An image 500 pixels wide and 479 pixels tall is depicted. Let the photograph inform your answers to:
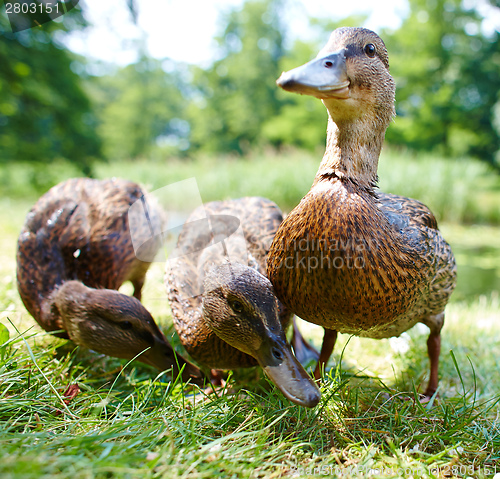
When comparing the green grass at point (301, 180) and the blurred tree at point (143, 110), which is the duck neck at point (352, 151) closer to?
the green grass at point (301, 180)

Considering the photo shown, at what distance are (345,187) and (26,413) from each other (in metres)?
1.87

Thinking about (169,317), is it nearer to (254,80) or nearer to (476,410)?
(476,410)

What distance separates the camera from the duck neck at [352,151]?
195cm

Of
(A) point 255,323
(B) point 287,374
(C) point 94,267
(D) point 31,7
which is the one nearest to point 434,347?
(B) point 287,374

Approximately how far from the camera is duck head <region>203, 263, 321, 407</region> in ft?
5.86

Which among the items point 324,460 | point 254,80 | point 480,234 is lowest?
point 480,234

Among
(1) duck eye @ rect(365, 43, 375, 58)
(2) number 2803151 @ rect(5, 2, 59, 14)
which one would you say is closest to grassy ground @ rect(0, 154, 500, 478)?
(1) duck eye @ rect(365, 43, 375, 58)

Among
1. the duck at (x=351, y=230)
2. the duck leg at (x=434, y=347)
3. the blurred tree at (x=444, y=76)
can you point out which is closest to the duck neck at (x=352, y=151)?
the duck at (x=351, y=230)

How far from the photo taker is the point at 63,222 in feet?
9.53

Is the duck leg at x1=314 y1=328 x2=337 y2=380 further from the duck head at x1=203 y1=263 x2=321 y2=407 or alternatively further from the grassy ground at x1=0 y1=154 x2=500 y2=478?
the duck head at x1=203 y1=263 x2=321 y2=407

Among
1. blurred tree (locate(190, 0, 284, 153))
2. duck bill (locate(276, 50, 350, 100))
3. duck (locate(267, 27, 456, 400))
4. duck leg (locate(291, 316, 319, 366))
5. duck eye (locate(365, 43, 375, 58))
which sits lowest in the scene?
duck leg (locate(291, 316, 319, 366))

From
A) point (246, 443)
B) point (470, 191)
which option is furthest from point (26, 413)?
point (470, 191)

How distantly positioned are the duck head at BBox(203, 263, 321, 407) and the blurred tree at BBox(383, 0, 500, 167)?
68.7ft

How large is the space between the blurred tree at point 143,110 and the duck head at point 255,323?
3493 cm
